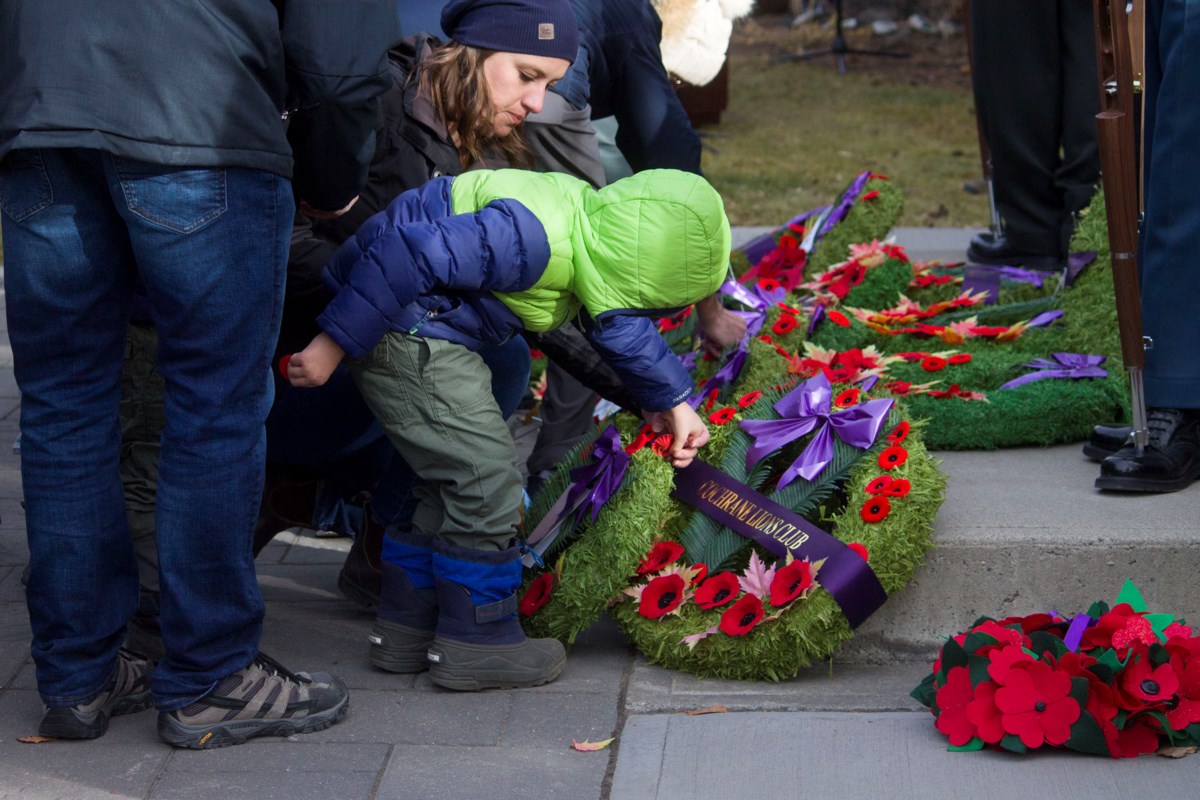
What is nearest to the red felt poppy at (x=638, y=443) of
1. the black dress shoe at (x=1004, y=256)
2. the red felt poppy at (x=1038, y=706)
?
the red felt poppy at (x=1038, y=706)

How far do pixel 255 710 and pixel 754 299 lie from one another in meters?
2.08

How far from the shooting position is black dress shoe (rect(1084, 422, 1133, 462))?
10.7ft

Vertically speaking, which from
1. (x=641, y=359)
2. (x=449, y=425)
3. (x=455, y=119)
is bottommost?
(x=449, y=425)

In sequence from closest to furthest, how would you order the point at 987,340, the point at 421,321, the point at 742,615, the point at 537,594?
the point at 421,321 → the point at 742,615 → the point at 537,594 → the point at 987,340

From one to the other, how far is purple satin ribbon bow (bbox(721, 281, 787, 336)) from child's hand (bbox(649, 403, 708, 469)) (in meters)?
1.06

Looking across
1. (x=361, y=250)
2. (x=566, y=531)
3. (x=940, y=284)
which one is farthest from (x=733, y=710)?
(x=940, y=284)

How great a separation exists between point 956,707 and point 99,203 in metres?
1.64

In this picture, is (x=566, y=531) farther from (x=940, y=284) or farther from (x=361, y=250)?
(x=940, y=284)

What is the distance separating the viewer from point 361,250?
9.00 ft

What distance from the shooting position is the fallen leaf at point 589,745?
256 centimetres

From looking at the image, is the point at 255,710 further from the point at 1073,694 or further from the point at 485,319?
the point at 1073,694

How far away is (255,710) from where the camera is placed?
2586 mm

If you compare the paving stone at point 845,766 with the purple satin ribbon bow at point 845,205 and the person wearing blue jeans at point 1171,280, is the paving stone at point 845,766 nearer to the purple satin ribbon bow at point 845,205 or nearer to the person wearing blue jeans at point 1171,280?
the person wearing blue jeans at point 1171,280

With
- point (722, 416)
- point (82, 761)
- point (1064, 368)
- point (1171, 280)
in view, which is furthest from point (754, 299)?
point (82, 761)
